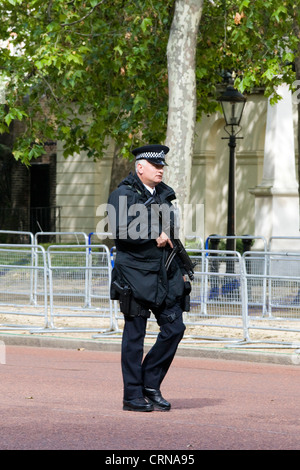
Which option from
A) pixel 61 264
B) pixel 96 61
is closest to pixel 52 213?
pixel 96 61

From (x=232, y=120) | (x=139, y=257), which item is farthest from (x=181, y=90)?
(x=139, y=257)

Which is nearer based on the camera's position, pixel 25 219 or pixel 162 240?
pixel 162 240

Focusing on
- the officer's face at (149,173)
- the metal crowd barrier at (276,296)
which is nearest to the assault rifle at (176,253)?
the officer's face at (149,173)

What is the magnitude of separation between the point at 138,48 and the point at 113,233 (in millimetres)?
11814

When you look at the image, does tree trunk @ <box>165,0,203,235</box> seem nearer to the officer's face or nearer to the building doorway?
the officer's face

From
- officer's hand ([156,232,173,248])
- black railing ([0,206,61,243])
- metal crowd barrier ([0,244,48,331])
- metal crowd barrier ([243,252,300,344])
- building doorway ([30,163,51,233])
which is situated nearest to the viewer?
officer's hand ([156,232,173,248])

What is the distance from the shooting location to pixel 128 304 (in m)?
8.83

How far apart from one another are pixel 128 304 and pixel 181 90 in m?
8.68

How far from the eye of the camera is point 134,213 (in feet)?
28.9

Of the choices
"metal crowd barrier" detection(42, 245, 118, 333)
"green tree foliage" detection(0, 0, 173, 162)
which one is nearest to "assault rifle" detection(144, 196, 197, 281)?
"metal crowd barrier" detection(42, 245, 118, 333)

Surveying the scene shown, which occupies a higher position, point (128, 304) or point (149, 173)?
point (149, 173)

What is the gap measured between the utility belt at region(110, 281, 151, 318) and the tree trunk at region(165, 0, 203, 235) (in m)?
8.20

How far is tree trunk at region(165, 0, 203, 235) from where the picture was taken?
17000 mm

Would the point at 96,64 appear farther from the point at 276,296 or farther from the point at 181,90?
the point at 276,296
